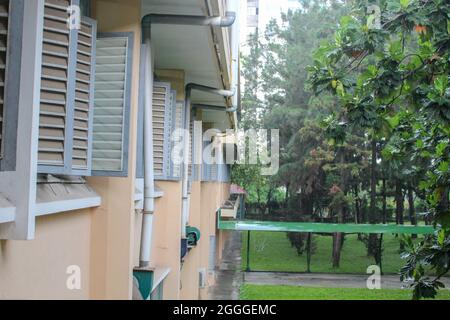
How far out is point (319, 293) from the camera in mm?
15055

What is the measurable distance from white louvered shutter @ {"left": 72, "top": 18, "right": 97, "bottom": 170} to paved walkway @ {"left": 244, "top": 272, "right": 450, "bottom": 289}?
14.4 metres

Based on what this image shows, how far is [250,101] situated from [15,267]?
826 inches

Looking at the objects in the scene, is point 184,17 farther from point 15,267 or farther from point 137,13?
point 15,267

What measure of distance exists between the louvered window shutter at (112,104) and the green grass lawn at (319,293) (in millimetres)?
11537

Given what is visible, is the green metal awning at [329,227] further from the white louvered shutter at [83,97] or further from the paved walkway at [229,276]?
the white louvered shutter at [83,97]

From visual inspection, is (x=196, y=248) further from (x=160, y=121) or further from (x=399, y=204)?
(x=399, y=204)

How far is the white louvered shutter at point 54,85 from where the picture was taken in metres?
2.25

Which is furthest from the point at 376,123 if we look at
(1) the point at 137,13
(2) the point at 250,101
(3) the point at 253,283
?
(2) the point at 250,101

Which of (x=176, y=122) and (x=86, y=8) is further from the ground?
(x=86, y=8)

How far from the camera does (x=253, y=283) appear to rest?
53.9 feet

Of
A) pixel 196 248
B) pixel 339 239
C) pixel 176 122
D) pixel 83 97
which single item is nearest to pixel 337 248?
pixel 339 239

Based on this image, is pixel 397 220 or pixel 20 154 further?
pixel 397 220

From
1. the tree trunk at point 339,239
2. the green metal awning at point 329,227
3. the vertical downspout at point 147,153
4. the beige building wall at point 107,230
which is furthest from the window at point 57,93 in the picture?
the tree trunk at point 339,239

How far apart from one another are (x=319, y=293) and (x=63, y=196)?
1346 cm
